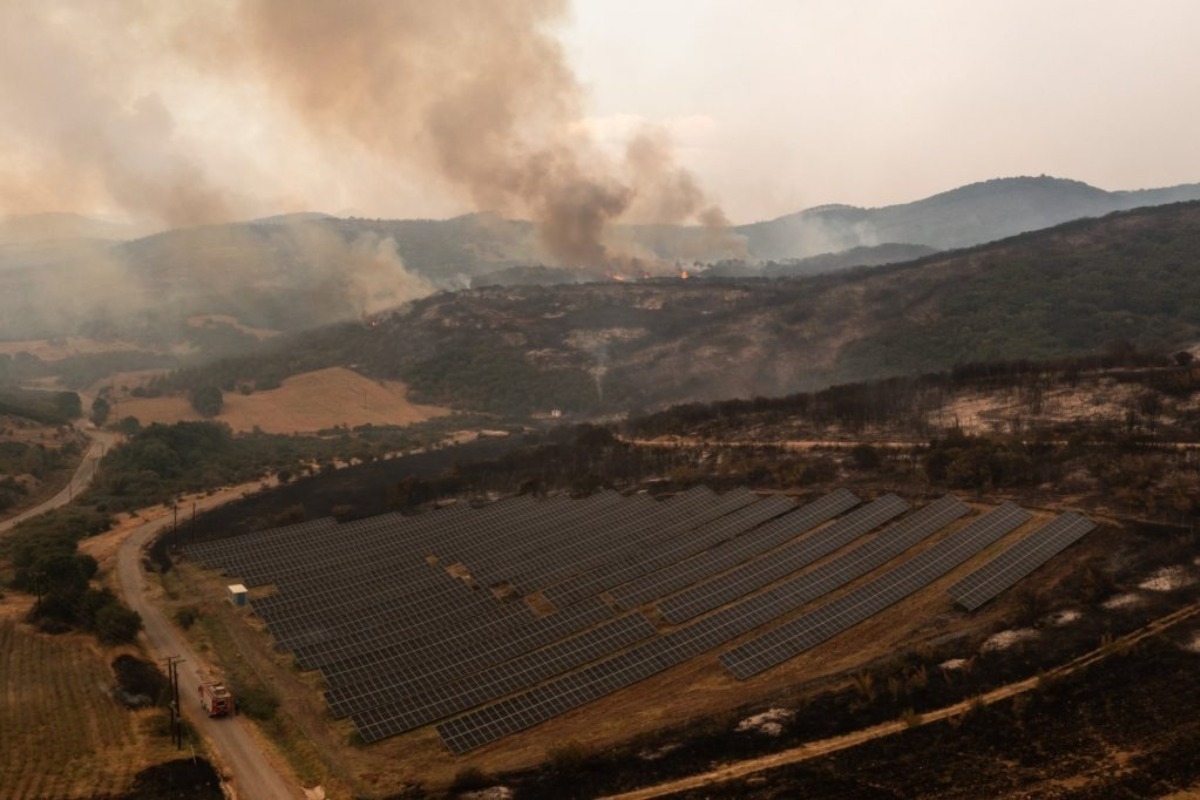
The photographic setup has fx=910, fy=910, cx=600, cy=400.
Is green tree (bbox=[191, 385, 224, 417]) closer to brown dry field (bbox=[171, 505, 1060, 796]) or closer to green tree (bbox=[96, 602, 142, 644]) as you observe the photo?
brown dry field (bbox=[171, 505, 1060, 796])

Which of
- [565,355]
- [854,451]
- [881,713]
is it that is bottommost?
[881,713]

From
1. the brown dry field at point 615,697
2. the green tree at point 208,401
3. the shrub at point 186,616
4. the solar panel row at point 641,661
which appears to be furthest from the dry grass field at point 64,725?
the green tree at point 208,401

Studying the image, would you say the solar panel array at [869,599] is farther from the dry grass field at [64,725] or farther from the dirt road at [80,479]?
Result: the dirt road at [80,479]

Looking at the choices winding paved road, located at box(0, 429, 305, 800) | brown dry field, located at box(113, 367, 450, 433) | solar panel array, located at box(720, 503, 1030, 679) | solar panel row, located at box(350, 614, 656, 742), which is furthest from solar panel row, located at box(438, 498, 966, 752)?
brown dry field, located at box(113, 367, 450, 433)

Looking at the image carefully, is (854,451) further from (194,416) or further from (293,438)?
(194,416)

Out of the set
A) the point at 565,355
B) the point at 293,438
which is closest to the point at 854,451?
the point at 293,438

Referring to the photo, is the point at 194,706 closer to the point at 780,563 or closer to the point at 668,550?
the point at 668,550

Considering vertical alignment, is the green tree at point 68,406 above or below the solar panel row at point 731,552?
above
